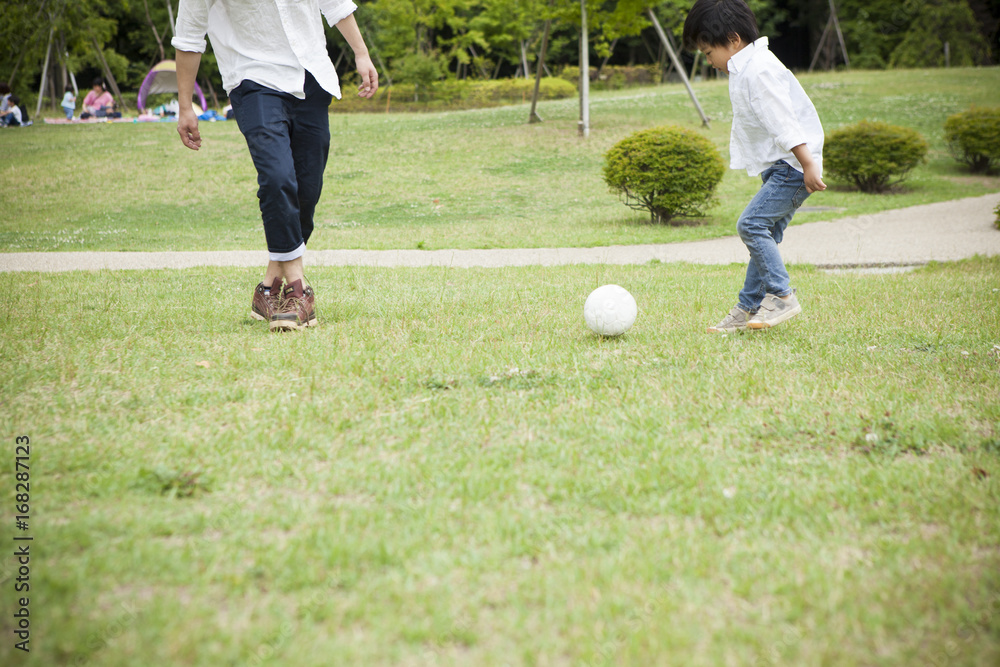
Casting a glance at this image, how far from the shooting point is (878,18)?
47.2m

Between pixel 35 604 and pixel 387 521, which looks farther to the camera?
pixel 387 521

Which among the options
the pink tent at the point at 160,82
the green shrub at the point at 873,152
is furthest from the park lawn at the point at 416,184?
the pink tent at the point at 160,82

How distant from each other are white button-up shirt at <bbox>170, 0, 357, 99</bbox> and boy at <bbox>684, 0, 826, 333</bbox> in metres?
2.38

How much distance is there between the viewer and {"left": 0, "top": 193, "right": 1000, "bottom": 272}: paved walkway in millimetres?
8727

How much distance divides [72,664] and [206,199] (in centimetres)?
1529

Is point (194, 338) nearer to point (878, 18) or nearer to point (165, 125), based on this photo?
point (165, 125)

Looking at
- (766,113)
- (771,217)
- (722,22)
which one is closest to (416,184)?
(722,22)

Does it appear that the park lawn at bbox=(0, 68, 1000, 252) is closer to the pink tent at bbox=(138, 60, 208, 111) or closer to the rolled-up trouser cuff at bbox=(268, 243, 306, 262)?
the rolled-up trouser cuff at bbox=(268, 243, 306, 262)

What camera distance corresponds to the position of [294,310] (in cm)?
472

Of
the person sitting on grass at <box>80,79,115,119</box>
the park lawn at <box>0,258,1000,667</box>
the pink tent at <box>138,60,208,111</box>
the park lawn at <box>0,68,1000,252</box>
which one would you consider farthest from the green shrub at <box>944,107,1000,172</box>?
the person sitting on grass at <box>80,79,115,119</box>

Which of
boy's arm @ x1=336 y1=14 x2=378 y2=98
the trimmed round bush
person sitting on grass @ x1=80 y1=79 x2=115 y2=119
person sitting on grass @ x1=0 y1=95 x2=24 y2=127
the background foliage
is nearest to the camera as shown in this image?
boy's arm @ x1=336 y1=14 x2=378 y2=98

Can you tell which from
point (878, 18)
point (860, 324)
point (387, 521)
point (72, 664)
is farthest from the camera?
point (878, 18)

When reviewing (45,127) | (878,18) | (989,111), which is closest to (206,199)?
(45,127)

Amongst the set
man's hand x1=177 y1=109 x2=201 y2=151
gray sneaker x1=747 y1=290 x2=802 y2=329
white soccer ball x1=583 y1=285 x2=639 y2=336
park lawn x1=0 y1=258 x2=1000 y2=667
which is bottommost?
gray sneaker x1=747 y1=290 x2=802 y2=329
